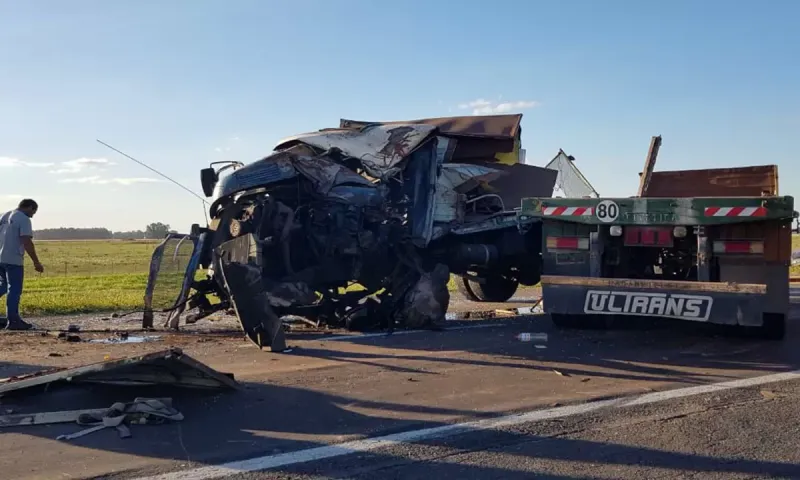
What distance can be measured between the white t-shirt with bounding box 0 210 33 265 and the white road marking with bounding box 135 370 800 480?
22.6 ft

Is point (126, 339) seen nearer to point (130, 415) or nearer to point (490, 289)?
point (130, 415)

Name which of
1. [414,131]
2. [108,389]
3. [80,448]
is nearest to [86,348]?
[108,389]

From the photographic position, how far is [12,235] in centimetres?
Answer: 946

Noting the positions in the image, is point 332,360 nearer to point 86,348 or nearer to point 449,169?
point 86,348

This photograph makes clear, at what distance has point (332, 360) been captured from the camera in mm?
6742

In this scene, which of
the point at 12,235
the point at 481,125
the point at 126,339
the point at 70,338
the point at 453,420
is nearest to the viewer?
the point at 453,420

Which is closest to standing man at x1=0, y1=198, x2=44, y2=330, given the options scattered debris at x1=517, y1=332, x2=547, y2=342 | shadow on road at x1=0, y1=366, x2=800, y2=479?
shadow on road at x1=0, y1=366, x2=800, y2=479

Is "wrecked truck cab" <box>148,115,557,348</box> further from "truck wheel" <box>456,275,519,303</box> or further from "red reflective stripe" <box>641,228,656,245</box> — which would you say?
"red reflective stripe" <box>641,228,656,245</box>

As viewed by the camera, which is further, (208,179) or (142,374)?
(208,179)

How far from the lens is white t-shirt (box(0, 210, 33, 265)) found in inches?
370

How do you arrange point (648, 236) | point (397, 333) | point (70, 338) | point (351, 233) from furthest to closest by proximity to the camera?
1. point (351, 233)
2. point (397, 333)
3. point (70, 338)
4. point (648, 236)

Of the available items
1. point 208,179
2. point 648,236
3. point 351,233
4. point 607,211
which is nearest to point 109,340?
point 208,179

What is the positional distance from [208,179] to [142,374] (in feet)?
13.2

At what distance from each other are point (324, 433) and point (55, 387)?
1.93 m
